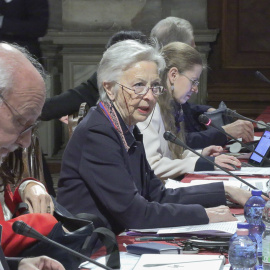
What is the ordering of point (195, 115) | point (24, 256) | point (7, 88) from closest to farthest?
1. point (7, 88)
2. point (24, 256)
3. point (195, 115)

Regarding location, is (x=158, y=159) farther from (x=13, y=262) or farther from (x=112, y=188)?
(x=13, y=262)

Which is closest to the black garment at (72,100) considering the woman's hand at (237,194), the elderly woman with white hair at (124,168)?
the elderly woman with white hair at (124,168)

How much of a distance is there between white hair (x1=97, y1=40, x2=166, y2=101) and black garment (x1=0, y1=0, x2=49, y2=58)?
2071 mm

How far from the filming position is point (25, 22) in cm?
525

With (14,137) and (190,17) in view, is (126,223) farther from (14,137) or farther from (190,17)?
(190,17)

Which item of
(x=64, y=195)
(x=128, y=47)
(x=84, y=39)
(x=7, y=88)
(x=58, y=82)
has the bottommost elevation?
(x=58, y=82)

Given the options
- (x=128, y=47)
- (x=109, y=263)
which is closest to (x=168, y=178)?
(x=128, y=47)

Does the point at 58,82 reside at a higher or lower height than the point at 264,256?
lower

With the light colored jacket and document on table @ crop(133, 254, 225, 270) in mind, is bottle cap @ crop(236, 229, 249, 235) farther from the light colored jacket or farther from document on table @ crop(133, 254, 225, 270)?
the light colored jacket

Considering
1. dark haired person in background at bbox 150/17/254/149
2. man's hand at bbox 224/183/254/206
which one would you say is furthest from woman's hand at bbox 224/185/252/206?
dark haired person in background at bbox 150/17/254/149

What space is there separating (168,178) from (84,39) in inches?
140

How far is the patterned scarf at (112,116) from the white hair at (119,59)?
0.15 ft

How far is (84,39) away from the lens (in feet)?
23.8

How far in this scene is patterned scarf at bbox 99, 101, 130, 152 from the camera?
303 cm
